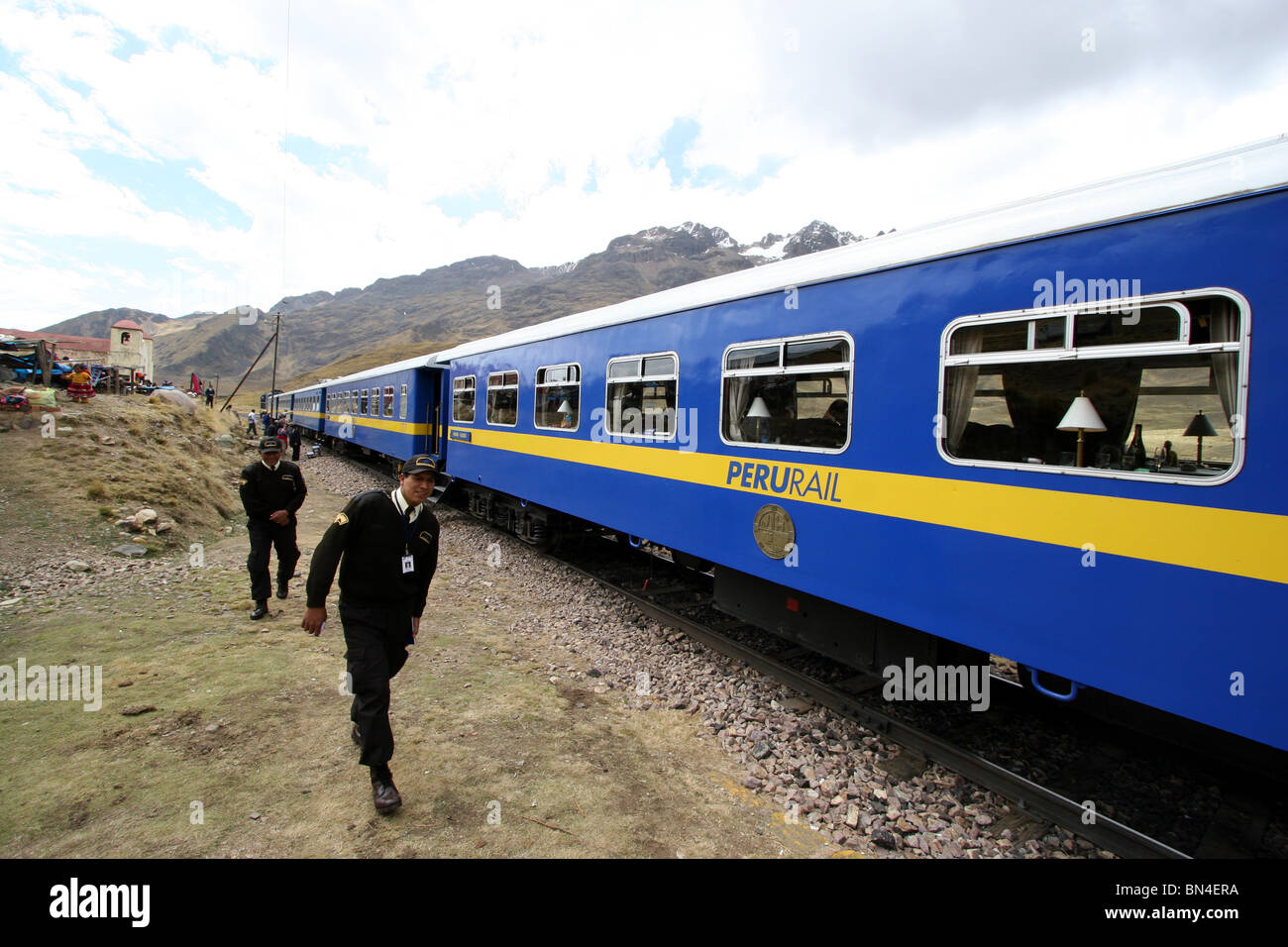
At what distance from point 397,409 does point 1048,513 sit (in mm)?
15802

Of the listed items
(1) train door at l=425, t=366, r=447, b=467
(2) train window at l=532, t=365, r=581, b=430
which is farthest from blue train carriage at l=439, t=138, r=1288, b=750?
(1) train door at l=425, t=366, r=447, b=467

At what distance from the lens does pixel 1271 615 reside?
8.02 ft

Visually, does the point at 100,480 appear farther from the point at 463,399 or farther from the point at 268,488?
the point at 268,488

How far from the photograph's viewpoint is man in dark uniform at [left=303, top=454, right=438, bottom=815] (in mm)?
3314

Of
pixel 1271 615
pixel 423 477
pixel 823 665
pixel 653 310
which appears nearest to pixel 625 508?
pixel 653 310

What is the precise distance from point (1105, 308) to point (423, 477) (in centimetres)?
366

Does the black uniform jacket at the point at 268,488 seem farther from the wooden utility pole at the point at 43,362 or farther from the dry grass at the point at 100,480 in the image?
the wooden utility pole at the point at 43,362

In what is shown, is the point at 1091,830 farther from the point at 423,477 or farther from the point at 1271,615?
the point at 423,477

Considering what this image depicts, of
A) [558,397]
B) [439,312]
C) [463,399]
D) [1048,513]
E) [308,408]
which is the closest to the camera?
[1048,513]

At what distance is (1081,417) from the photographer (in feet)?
10.1

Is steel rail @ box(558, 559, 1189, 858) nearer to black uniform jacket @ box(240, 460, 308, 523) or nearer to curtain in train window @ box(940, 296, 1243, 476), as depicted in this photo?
curtain in train window @ box(940, 296, 1243, 476)

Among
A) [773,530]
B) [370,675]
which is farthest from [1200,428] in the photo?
Answer: [370,675]

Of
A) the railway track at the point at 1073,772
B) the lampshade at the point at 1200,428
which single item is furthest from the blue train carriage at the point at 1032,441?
the railway track at the point at 1073,772

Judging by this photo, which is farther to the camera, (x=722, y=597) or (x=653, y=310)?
(x=653, y=310)
